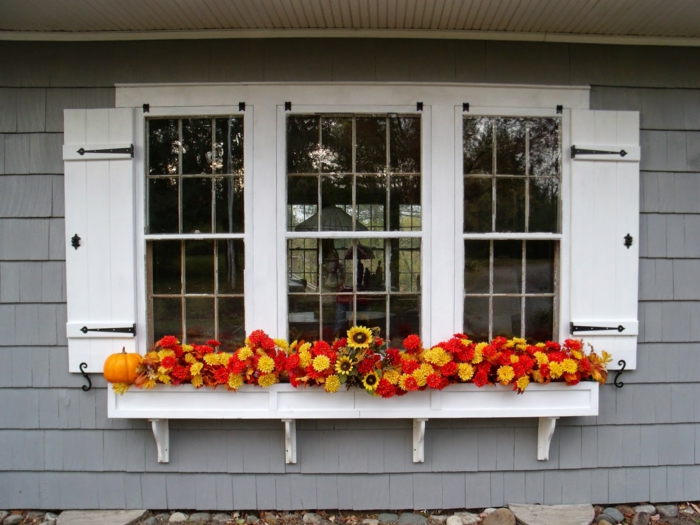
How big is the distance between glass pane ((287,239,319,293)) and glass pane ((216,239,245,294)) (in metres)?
0.26

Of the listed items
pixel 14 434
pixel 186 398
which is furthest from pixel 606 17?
pixel 14 434

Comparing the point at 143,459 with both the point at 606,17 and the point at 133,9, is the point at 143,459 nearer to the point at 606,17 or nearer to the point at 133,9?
the point at 133,9

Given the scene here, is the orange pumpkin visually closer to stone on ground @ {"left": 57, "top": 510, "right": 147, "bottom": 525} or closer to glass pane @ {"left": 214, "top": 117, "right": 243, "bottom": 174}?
stone on ground @ {"left": 57, "top": 510, "right": 147, "bottom": 525}

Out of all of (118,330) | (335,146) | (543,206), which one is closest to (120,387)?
(118,330)

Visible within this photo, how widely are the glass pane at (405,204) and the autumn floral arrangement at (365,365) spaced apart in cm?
58

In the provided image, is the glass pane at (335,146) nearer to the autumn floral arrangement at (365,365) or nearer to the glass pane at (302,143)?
the glass pane at (302,143)

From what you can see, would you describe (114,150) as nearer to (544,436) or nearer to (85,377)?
(85,377)

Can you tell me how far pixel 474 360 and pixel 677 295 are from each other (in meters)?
1.20

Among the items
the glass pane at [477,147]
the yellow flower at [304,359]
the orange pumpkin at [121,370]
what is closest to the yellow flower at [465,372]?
the yellow flower at [304,359]

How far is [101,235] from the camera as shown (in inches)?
87.4

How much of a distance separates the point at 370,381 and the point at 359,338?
205 millimetres

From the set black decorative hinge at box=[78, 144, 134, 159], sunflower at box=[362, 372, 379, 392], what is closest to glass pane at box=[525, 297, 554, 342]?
sunflower at box=[362, 372, 379, 392]

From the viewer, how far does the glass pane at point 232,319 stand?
2.28 meters

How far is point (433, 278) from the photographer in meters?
2.24
